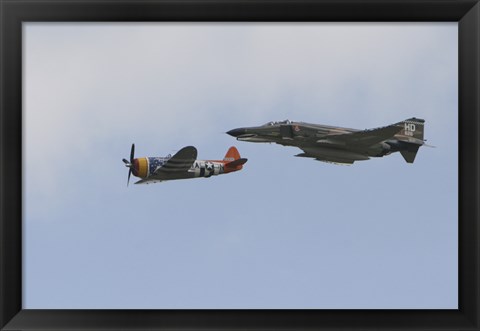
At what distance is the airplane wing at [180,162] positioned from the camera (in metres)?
13.3

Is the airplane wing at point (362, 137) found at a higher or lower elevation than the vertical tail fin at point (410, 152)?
higher

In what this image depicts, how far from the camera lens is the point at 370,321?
4.51 metres

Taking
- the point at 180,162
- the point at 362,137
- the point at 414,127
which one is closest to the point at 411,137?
the point at 414,127

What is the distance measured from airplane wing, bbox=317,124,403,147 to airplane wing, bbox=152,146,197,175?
2.59 meters

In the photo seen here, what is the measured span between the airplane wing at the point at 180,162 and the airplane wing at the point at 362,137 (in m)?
2.59

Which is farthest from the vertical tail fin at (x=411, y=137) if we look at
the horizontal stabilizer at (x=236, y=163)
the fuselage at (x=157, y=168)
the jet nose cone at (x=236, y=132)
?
the fuselage at (x=157, y=168)

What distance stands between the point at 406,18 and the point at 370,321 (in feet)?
6.68

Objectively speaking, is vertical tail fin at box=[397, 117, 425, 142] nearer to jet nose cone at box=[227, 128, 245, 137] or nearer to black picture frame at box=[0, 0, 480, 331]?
jet nose cone at box=[227, 128, 245, 137]

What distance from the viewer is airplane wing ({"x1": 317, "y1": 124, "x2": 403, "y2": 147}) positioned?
43.3 ft

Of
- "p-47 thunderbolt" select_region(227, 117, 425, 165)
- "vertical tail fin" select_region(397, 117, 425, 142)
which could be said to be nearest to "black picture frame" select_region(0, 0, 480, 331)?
"p-47 thunderbolt" select_region(227, 117, 425, 165)

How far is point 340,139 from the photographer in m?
13.5

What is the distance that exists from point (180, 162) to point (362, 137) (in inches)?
143

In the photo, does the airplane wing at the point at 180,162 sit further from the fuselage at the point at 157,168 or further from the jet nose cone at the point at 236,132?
the jet nose cone at the point at 236,132

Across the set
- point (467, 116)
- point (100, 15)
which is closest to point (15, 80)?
point (100, 15)
